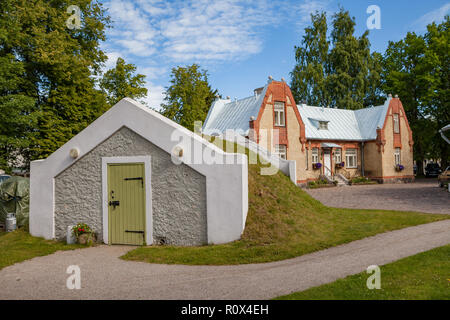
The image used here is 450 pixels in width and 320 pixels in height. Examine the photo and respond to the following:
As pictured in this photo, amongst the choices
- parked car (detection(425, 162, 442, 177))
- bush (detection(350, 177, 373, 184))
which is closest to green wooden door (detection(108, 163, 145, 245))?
bush (detection(350, 177, 373, 184))

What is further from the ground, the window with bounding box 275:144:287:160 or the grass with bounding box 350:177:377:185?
the window with bounding box 275:144:287:160

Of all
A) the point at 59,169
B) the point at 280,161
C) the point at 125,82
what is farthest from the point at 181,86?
the point at 59,169

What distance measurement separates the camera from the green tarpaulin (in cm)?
1207

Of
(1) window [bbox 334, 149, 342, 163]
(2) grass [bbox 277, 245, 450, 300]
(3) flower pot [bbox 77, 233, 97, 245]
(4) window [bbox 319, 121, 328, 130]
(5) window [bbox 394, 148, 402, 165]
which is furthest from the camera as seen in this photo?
(5) window [bbox 394, 148, 402, 165]

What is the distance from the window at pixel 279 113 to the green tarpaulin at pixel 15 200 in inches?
748

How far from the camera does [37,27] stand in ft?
69.0

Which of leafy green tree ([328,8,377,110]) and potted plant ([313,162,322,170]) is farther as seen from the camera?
leafy green tree ([328,8,377,110])

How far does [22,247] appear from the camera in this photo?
30.3 feet

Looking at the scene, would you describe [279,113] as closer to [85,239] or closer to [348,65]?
[348,65]

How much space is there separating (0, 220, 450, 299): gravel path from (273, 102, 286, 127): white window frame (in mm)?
18808

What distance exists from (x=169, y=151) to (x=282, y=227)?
11.9 ft

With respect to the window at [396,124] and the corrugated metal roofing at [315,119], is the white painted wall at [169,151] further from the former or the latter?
the window at [396,124]

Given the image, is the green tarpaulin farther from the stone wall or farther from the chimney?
the chimney

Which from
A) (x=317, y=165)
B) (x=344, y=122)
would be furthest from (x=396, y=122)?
(x=317, y=165)
